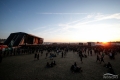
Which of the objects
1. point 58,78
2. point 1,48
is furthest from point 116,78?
point 1,48

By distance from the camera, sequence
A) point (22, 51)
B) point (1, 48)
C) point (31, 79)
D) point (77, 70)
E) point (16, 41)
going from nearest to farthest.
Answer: point (31, 79)
point (77, 70)
point (1, 48)
point (22, 51)
point (16, 41)

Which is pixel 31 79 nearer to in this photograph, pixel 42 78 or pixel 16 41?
pixel 42 78

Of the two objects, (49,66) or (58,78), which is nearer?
(58,78)

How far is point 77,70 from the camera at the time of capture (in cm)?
1150

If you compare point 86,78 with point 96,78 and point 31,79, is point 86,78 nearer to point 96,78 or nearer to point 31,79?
point 96,78

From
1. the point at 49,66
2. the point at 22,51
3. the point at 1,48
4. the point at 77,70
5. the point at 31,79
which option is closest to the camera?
the point at 31,79

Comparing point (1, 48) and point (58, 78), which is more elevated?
point (1, 48)

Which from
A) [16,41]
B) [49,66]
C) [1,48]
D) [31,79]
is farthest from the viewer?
[16,41]

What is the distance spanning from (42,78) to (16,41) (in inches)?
1269

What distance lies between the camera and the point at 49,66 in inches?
546

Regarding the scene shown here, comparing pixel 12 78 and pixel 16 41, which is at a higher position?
pixel 16 41

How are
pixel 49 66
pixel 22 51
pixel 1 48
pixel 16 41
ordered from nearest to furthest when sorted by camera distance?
pixel 49 66 → pixel 1 48 → pixel 22 51 → pixel 16 41

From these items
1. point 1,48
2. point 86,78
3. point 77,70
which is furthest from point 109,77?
point 1,48

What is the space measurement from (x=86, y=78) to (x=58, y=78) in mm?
3340
